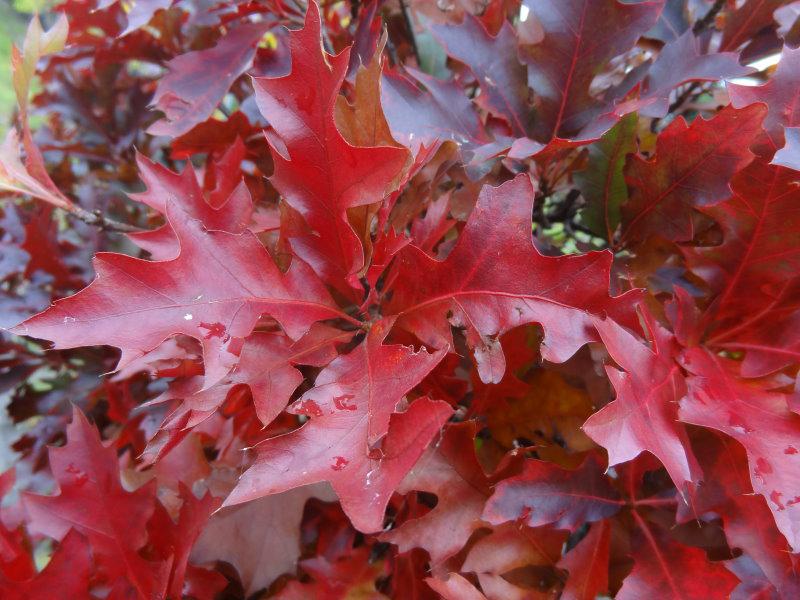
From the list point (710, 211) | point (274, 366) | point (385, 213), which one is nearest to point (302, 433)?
point (274, 366)

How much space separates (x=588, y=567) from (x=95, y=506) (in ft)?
1.62

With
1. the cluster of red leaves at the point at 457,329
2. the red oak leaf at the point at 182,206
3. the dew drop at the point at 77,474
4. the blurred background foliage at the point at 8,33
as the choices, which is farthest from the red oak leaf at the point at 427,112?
the blurred background foliage at the point at 8,33

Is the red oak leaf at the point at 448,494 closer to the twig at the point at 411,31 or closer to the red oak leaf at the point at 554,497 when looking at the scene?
the red oak leaf at the point at 554,497

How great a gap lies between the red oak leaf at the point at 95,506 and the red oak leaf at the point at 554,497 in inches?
→ 14.3

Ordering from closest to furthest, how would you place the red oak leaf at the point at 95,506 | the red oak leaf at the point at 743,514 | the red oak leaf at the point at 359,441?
the red oak leaf at the point at 359,441 < the red oak leaf at the point at 743,514 < the red oak leaf at the point at 95,506

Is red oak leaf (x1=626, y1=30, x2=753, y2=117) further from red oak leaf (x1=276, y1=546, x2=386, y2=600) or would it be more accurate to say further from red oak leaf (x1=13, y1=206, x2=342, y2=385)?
red oak leaf (x1=276, y1=546, x2=386, y2=600)

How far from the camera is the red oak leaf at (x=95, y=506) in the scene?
1.97 ft

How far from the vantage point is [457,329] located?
0.58 meters

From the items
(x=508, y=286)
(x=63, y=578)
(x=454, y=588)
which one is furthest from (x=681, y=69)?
(x=63, y=578)

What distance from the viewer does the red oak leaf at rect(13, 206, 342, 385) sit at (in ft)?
1.33

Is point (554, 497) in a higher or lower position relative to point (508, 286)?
lower

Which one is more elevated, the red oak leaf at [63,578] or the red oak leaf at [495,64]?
the red oak leaf at [495,64]

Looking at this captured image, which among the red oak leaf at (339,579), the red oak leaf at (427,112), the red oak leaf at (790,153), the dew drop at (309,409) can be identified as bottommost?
the red oak leaf at (339,579)

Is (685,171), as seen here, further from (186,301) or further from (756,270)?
(186,301)
